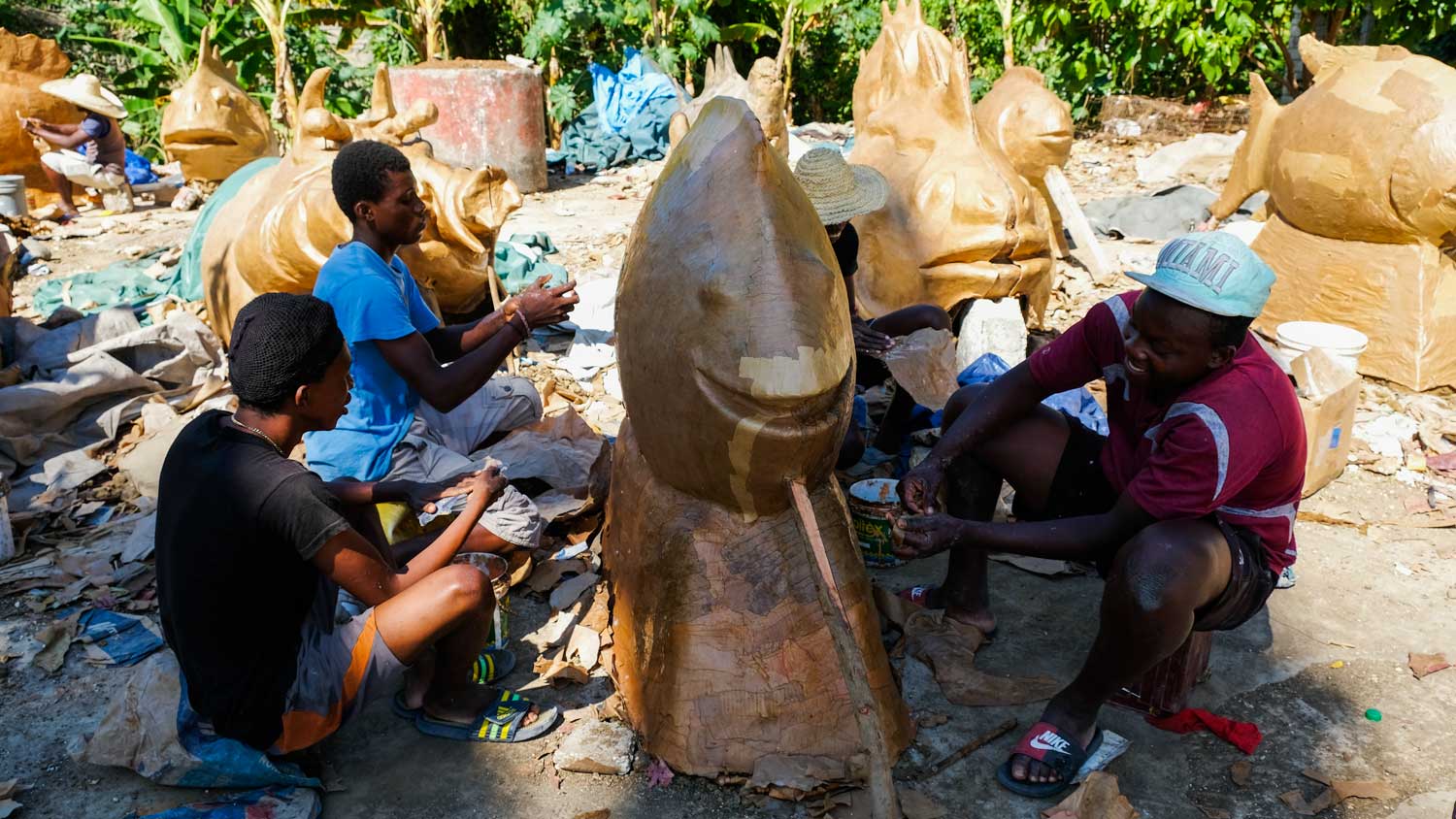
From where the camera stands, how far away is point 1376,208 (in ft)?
16.1

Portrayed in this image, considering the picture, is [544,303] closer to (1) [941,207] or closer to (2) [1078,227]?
(1) [941,207]

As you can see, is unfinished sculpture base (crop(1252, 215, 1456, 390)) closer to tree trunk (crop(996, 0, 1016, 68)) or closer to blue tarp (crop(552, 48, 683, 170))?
blue tarp (crop(552, 48, 683, 170))

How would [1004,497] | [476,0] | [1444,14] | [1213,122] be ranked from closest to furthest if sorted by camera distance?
[1004,497] < [1444,14] < [1213,122] < [476,0]

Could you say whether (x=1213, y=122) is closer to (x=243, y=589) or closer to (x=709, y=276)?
(x=709, y=276)

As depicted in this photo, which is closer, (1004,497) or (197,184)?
(1004,497)

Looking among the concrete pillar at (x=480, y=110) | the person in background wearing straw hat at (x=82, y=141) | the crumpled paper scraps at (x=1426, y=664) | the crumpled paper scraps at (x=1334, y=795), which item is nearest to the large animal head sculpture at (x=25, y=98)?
the person in background wearing straw hat at (x=82, y=141)

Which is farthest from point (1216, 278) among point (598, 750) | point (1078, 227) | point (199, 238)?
point (199, 238)

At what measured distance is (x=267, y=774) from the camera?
2.32 meters

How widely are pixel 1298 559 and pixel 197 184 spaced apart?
10.1m

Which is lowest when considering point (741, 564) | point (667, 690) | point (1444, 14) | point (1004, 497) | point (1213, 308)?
point (1004, 497)

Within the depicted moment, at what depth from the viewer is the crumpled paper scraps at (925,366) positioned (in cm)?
→ 387

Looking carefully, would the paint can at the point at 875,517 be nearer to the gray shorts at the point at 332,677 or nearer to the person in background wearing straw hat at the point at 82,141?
the gray shorts at the point at 332,677

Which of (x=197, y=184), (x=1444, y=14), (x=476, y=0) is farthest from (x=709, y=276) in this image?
(x=476, y=0)

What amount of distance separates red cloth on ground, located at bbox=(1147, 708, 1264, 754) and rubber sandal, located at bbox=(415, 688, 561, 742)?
1.68 m
